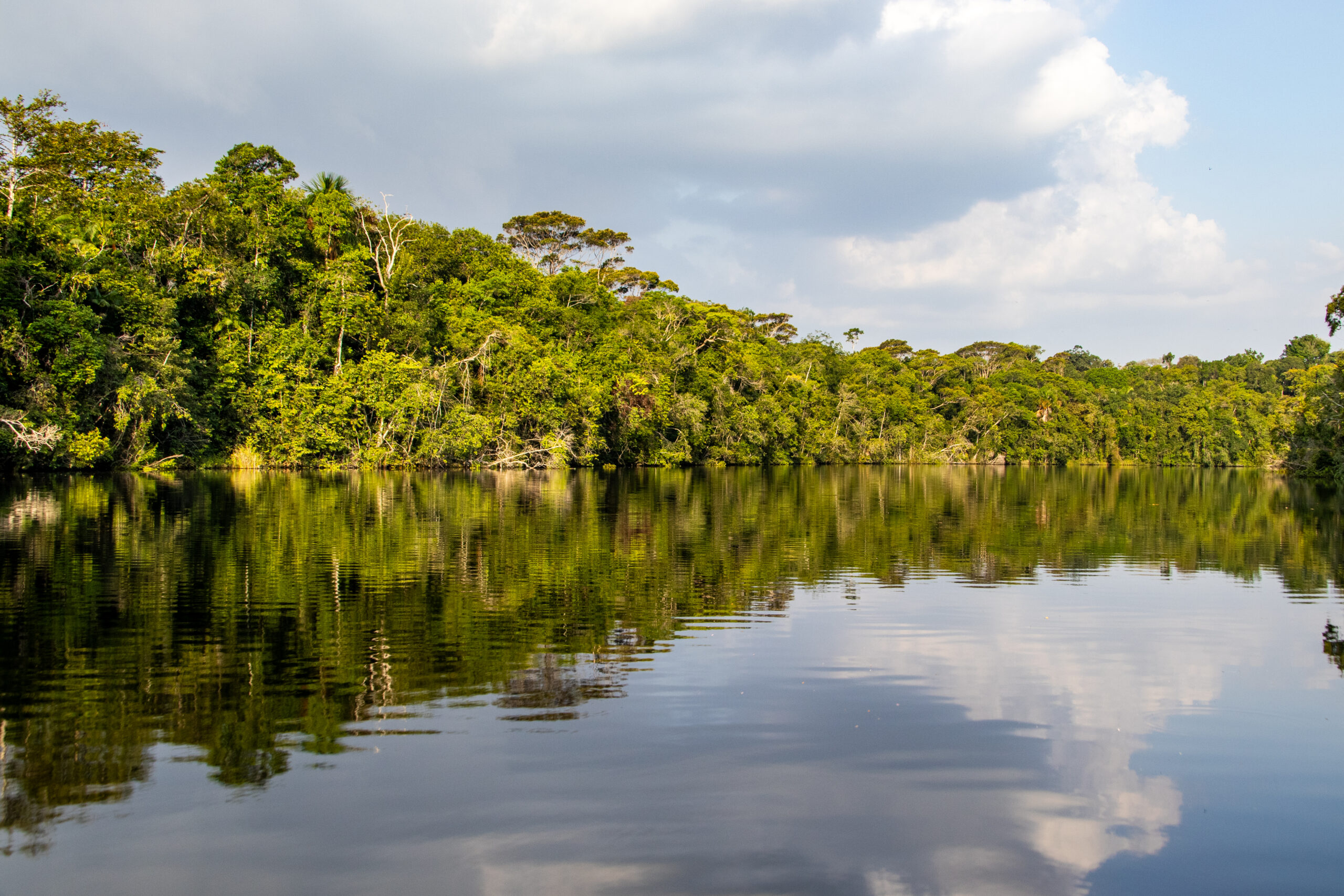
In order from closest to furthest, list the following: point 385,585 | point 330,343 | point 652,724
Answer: point 652,724
point 385,585
point 330,343

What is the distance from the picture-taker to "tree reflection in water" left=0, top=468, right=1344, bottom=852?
609cm

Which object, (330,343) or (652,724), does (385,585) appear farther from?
(330,343)

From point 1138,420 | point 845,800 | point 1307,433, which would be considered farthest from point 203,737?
point 1138,420

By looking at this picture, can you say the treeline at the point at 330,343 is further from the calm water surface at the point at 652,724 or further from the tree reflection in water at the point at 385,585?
the calm water surface at the point at 652,724

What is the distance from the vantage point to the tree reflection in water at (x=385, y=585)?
240 inches

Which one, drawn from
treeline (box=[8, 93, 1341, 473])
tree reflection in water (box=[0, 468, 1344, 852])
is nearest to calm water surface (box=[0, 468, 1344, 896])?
tree reflection in water (box=[0, 468, 1344, 852])

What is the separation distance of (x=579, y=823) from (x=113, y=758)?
314 centimetres

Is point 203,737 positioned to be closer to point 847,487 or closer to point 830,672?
point 830,672

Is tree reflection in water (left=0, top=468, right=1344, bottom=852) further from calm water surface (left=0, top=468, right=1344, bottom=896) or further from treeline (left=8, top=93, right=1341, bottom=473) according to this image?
treeline (left=8, top=93, right=1341, bottom=473)

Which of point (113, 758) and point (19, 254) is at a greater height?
point (19, 254)

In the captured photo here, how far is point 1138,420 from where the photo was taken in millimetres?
100438

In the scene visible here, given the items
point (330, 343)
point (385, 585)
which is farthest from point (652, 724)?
point (330, 343)

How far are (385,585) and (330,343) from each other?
42134mm

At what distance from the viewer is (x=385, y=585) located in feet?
38.1
